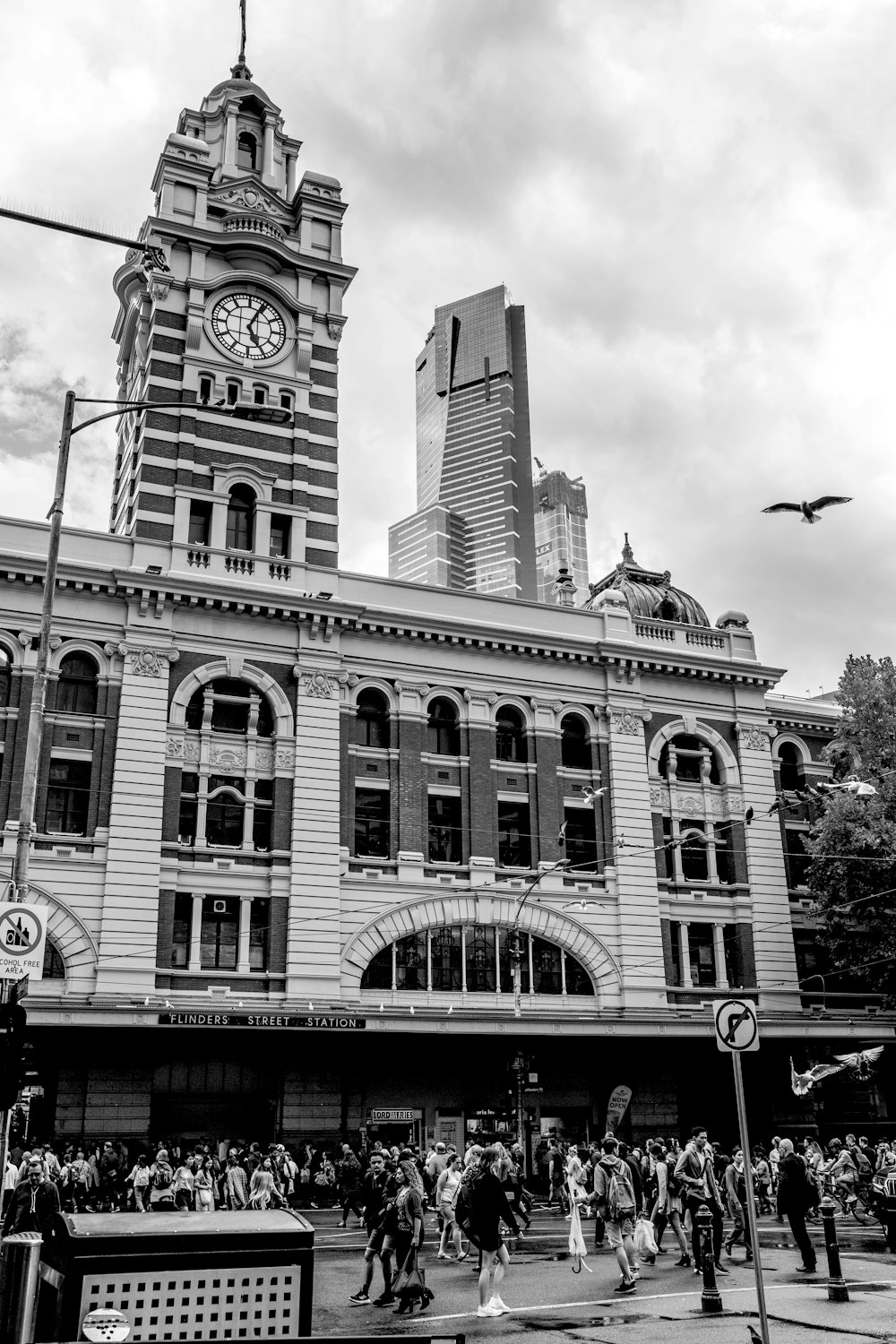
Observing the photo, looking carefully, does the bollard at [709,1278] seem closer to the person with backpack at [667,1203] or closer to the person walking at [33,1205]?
the person with backpack at [667,1203]

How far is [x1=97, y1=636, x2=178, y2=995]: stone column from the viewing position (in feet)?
112

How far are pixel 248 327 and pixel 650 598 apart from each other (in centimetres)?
1821

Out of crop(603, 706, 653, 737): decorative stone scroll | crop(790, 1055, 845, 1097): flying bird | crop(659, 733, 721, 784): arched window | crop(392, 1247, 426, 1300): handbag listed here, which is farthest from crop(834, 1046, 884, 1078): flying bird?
crop(392, 1247, 426, 1300): handbag

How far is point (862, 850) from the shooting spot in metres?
39.8

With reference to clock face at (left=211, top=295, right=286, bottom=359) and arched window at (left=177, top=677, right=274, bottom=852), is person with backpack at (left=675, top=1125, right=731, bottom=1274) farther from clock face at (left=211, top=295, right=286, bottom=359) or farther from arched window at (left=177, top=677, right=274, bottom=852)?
clock face at (left=211, top=295, right=286, bottom=359)

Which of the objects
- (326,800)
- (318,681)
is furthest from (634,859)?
(318,681)

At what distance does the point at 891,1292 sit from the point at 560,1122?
23.6m

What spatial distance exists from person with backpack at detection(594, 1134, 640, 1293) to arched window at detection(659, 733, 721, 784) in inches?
916

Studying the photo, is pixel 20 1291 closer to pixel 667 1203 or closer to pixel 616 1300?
pixel 616 1300

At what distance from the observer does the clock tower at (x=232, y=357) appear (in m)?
40.5

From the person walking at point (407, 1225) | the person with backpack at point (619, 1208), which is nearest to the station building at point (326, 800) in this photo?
the person with backpack at point (619, 1208)

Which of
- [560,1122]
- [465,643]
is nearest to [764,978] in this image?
[560,1122]

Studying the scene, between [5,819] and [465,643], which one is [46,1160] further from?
[465,643]

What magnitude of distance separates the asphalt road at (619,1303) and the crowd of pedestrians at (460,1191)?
15.3 inches
